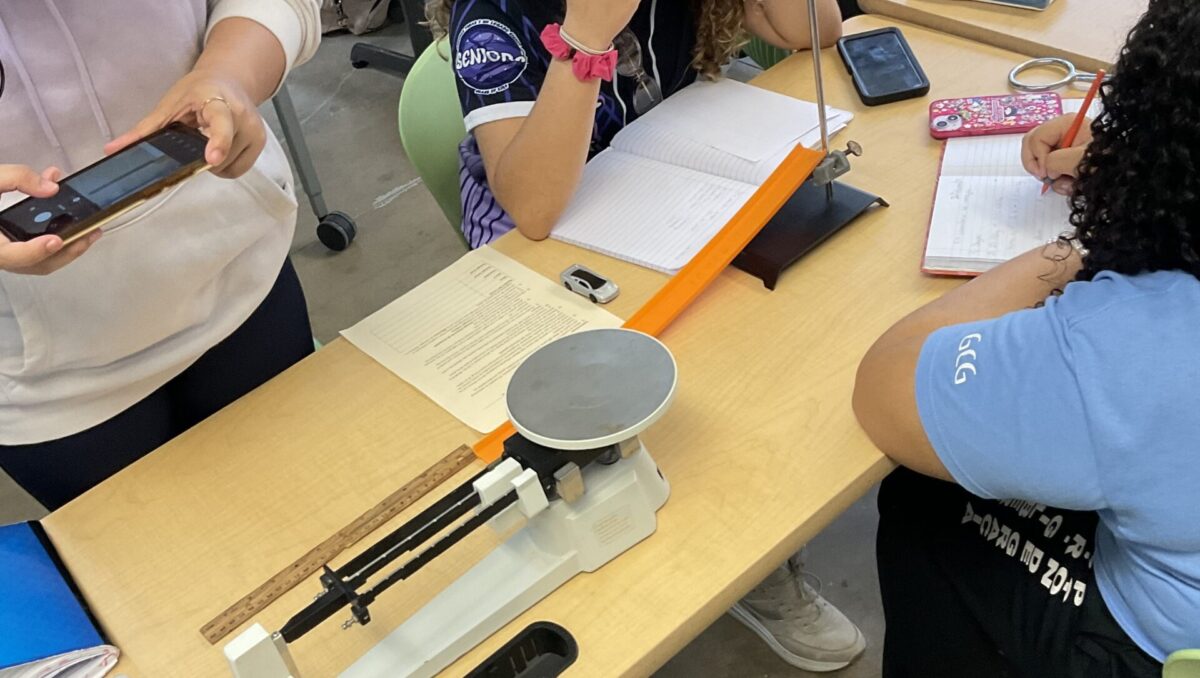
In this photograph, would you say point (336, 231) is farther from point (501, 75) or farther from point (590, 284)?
point (590, 284)

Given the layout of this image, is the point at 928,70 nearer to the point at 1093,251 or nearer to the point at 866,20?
the point at 866,20

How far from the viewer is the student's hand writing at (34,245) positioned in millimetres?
830

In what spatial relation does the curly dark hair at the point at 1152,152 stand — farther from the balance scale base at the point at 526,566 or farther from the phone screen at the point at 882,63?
the phone screen at the point at 882,63

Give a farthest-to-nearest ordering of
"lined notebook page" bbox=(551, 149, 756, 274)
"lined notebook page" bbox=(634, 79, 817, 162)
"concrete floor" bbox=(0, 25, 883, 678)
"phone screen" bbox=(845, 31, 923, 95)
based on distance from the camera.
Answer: "concrete floor" bbox=(0, 25, 883, 678) → "phone screen" bbox=(845, 31, 923, 95) → "lined notebook page" bbox=(634, 79, 817, 162) → "lined notebook page" bbox=(551, 149, 756, 274)

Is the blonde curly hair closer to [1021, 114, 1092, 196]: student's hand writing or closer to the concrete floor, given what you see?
[1021, 114, 1092, 196]: student's hand writing

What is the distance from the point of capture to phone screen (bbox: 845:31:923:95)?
1.45m

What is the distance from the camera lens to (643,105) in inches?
61.9

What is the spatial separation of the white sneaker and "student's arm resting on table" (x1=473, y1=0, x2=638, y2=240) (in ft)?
2.45

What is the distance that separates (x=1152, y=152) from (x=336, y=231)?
8.15 ft

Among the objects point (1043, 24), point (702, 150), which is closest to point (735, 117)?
point (702, 150)

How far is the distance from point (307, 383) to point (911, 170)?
818 mm

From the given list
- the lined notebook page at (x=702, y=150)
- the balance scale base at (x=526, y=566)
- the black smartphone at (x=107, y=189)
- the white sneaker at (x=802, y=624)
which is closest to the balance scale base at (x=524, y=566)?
the balance scale base at (x=526, y=566)

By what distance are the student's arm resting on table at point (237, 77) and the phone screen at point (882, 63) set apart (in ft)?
2.65

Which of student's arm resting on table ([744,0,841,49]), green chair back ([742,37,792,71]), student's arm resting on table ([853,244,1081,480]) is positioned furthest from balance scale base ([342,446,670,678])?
green chair back ([742,37,792,71])
